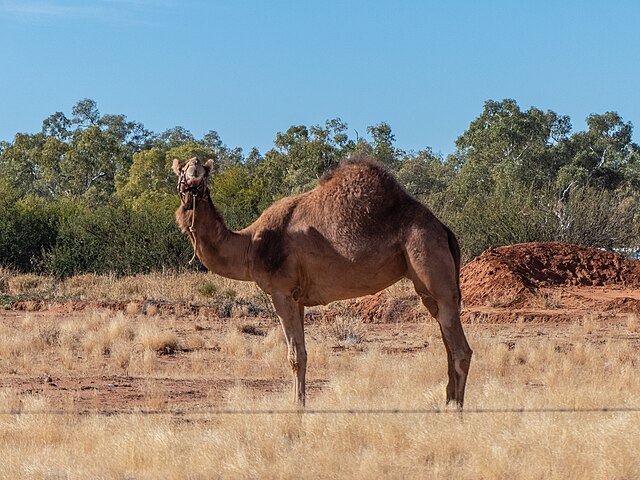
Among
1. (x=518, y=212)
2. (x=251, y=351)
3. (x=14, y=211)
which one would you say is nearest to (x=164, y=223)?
(x=14, y=211)

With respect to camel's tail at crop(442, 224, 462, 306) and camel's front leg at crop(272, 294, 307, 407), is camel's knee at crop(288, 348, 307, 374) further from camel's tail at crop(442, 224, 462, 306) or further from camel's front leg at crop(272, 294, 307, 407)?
camel's tail at crop(442, 224, 462, 306)

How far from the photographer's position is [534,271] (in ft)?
84.0

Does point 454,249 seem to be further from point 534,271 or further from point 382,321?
point 534,271

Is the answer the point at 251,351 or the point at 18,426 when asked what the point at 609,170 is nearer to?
the point at 251,351

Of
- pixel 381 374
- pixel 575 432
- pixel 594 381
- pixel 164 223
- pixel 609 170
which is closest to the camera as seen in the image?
pixel 575 432

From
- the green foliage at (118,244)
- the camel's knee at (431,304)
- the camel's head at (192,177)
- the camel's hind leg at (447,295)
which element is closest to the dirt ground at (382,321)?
the camel's head at (192,177)

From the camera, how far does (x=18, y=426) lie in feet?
33.4

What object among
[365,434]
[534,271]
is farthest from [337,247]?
[534,271]

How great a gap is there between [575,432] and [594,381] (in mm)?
4131

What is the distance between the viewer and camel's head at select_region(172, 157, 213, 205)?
11.0 meters

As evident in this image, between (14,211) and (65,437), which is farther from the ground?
(14,211)

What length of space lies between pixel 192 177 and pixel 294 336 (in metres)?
1.84

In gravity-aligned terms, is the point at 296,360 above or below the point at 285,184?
below

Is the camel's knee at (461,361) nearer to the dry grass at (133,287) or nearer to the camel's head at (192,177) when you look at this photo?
the camel's head at (192,177)
